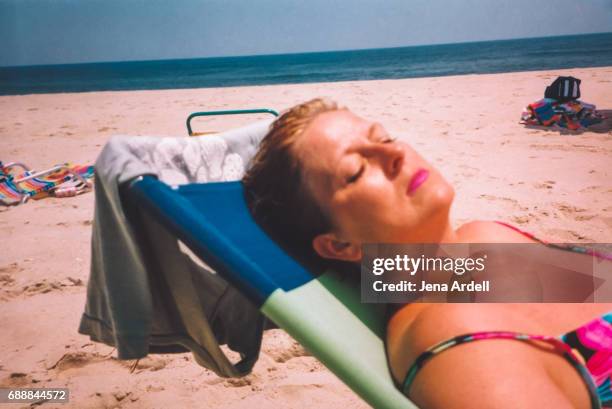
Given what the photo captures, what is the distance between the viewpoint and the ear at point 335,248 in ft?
4.50

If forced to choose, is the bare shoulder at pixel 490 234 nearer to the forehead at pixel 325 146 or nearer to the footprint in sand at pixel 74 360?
the forehead at pixel 325 146

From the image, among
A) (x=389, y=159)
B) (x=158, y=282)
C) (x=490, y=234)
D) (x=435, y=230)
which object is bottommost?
(x=158, y=282)

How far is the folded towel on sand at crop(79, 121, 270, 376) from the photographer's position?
4.42 ft

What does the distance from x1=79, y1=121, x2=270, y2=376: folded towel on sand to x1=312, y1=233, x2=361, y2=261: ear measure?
296 mm


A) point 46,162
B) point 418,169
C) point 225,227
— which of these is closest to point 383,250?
point 418,169

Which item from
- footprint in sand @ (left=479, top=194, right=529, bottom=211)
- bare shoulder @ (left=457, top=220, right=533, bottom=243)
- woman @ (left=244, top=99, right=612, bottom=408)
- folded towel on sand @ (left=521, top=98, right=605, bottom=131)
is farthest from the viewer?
folded towel on sand @ (left=521, top=98, right=605, bottom=131)

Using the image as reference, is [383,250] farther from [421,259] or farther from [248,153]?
[248,153]

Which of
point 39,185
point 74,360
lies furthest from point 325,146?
point 39,185

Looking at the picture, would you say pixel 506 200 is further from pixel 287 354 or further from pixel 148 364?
pixel 148 364

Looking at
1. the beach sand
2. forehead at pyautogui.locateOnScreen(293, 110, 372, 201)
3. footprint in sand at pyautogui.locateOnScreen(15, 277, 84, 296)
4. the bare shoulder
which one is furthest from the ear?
footprint in sand at pyautogui.locateOnScreen(15, 277, 84, 296)

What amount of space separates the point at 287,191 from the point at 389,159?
1.18 feet

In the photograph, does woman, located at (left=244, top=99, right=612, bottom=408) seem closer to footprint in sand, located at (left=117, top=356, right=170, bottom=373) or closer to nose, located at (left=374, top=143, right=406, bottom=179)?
nose, located at (left=374, top=143, right=406, bottom=179)

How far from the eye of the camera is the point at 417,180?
1.27m

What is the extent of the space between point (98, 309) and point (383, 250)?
1.05 meters
